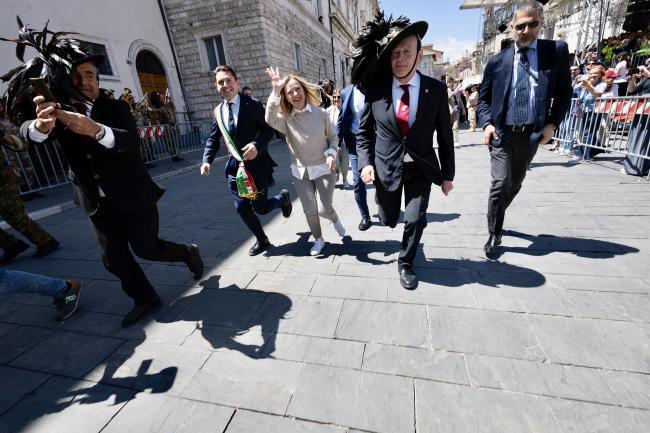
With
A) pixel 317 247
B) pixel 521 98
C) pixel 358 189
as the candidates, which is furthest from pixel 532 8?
pixel 317 247

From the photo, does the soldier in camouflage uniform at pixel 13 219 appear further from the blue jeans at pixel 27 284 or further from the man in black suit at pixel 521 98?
the man in black suit at pixel 521 98

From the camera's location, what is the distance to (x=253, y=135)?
11.4 ft

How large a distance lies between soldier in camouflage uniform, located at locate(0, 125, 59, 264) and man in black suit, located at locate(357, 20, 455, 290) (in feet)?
14.5

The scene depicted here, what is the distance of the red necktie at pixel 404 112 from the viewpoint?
2.60m

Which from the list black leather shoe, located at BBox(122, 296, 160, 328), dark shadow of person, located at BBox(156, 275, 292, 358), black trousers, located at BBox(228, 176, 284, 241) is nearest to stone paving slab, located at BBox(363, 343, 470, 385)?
dark shadow of person, located at BBox(156, 275, 292, 358)

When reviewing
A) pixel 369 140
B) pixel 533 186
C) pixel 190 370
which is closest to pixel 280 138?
pixel 533 186

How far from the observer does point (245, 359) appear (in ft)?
7.34

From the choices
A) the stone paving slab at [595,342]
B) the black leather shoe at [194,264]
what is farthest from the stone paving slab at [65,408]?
the stone paving slab at [595,342]

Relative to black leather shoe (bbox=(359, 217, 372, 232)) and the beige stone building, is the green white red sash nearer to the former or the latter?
black leather shoe (bbox=(359, 217, 372, 232))

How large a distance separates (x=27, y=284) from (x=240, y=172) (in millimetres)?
2035

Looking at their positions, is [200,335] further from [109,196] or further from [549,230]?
[549,230]

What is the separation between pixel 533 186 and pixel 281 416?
18.6 ft

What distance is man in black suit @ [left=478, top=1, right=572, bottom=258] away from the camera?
2877 millimetres

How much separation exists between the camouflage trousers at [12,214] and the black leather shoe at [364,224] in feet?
14.3
